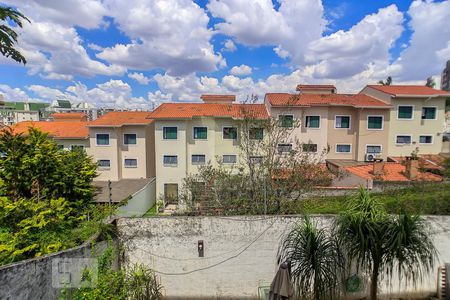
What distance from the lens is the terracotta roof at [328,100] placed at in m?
25.8

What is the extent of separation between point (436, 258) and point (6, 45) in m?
16.7

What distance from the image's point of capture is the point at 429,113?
89.0 feet

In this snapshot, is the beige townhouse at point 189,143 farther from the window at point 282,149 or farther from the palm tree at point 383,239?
the palm tree at point 383,239

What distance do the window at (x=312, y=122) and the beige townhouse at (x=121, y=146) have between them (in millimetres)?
15143

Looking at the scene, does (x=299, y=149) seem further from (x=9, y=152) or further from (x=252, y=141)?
(x=9, y=152)

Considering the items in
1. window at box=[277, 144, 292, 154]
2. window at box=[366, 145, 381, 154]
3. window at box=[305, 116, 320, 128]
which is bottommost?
window at box=[366, 145, 381, 154]

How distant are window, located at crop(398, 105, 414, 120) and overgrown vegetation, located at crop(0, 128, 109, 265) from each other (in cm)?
2765

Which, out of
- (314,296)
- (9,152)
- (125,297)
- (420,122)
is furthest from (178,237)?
(420,122)

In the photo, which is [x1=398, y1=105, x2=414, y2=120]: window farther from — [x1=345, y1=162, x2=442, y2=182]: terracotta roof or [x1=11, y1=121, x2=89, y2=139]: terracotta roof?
[x1=11, y1=121, x2=89, y2=139]: terracotta roof

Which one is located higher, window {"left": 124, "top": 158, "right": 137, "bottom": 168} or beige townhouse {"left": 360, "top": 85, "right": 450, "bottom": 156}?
beige townhouse {"left": 360, "top": 85, "right": 450, "bottom": 156}

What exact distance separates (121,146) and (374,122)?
24962 mm

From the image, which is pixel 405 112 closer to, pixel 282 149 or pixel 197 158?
pixel 282 149

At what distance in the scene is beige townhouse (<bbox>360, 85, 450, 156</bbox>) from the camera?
1054 inches

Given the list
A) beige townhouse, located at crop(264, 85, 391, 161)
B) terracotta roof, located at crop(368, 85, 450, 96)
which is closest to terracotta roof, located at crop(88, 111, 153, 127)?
beige townhouse, located at crop(264, 85, 391, 161)
